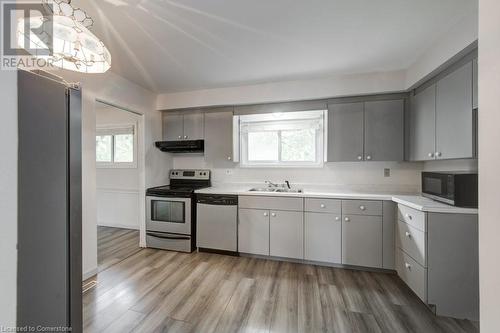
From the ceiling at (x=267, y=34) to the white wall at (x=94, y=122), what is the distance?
0.78 feet

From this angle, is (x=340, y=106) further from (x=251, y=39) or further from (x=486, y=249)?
(x=486, y=249)

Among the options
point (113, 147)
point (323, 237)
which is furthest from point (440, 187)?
point (113, 147)

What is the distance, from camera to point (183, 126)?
341 cm

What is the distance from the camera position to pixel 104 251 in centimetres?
301

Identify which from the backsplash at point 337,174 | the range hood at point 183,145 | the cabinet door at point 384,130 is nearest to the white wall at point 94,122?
the range hood at point 183,145

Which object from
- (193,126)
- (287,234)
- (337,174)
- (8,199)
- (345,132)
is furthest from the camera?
(193,126)

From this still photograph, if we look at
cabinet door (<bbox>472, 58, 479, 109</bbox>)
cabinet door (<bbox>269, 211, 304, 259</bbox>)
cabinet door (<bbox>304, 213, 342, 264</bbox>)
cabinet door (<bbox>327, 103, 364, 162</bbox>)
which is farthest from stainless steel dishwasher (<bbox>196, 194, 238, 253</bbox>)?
cabinet door (<bbox>472, 58, 479, 109</bbox>)

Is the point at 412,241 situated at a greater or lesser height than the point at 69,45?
lesser

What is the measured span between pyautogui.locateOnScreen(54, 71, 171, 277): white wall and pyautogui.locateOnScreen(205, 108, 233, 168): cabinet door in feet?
2.97

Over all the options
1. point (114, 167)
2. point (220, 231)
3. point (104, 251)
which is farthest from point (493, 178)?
point (114, 167)

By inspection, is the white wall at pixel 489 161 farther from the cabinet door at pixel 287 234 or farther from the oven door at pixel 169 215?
the oven door at pixel 169 215

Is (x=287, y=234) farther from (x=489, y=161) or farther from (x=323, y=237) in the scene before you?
(x=489, y=161)

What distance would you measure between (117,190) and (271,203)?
10.8ft

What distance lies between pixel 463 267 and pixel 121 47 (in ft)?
12.1
